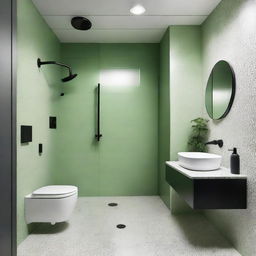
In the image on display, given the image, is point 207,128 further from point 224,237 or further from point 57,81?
point 57,81

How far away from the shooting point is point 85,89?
12.1 ft

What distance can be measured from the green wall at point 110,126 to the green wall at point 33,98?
37 cm

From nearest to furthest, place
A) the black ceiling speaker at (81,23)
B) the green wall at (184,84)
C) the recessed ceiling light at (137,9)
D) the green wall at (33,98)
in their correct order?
the green wall at (33,98)
the recessed ceiling light at (137,9)
the black ceiling speaker at (81,23)
the green wall at (184,84)

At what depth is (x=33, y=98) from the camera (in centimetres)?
251

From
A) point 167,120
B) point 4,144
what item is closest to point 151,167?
point 167,120

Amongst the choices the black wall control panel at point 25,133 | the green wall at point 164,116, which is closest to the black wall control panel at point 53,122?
the black wall control panel at point 25,133

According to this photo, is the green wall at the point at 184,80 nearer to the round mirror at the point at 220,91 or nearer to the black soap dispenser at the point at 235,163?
the round mirror at the point at 220,91

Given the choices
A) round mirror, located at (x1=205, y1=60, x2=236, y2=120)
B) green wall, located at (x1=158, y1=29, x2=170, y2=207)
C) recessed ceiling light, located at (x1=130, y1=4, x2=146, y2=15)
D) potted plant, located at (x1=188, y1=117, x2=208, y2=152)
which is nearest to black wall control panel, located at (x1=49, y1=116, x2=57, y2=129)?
green wall, located at (x1=158, y1=29, x2=170, y2=207)

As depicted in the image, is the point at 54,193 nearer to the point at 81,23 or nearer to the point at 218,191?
the point at 218,191

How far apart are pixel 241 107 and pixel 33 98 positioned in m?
2.17

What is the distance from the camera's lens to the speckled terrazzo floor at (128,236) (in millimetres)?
2053

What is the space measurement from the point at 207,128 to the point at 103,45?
216 centimetres

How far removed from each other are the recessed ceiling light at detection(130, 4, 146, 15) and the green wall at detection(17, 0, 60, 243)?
1.13 m

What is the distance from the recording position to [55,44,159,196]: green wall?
12.0 ft
